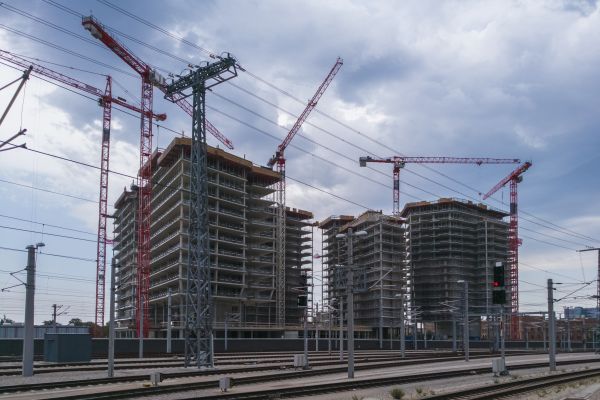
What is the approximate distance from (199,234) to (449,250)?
473 ft

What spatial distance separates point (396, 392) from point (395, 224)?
154 metres

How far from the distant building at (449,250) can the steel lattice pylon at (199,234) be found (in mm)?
139370

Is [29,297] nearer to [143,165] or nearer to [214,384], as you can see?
[214,384]

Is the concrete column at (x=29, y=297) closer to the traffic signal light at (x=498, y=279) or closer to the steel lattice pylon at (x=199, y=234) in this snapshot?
the steel lattice pylon at (x=199, y=234)

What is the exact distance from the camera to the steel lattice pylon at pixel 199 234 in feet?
160

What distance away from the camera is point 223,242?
132m

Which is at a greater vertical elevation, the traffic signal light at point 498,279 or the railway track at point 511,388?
the traffic signal light at point 498,279

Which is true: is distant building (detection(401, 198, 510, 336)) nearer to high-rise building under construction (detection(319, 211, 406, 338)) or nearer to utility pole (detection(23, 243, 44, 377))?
high-rise building under construction (detection(319, 211, 406, 338))

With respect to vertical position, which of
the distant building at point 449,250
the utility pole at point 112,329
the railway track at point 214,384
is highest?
the distant building at point 449,250

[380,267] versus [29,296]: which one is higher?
[380,267]

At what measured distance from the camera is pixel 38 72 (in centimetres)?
9556

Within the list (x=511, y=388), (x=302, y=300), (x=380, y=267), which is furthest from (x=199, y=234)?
(x=380, y=267)

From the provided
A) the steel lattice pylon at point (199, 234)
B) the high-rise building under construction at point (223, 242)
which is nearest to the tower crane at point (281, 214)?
the high-rise building under construction at point (223, 242)

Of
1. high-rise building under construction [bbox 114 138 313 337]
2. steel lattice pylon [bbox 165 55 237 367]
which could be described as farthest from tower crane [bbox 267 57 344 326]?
steel lattice pylon [bbox 165 55 237 367]
